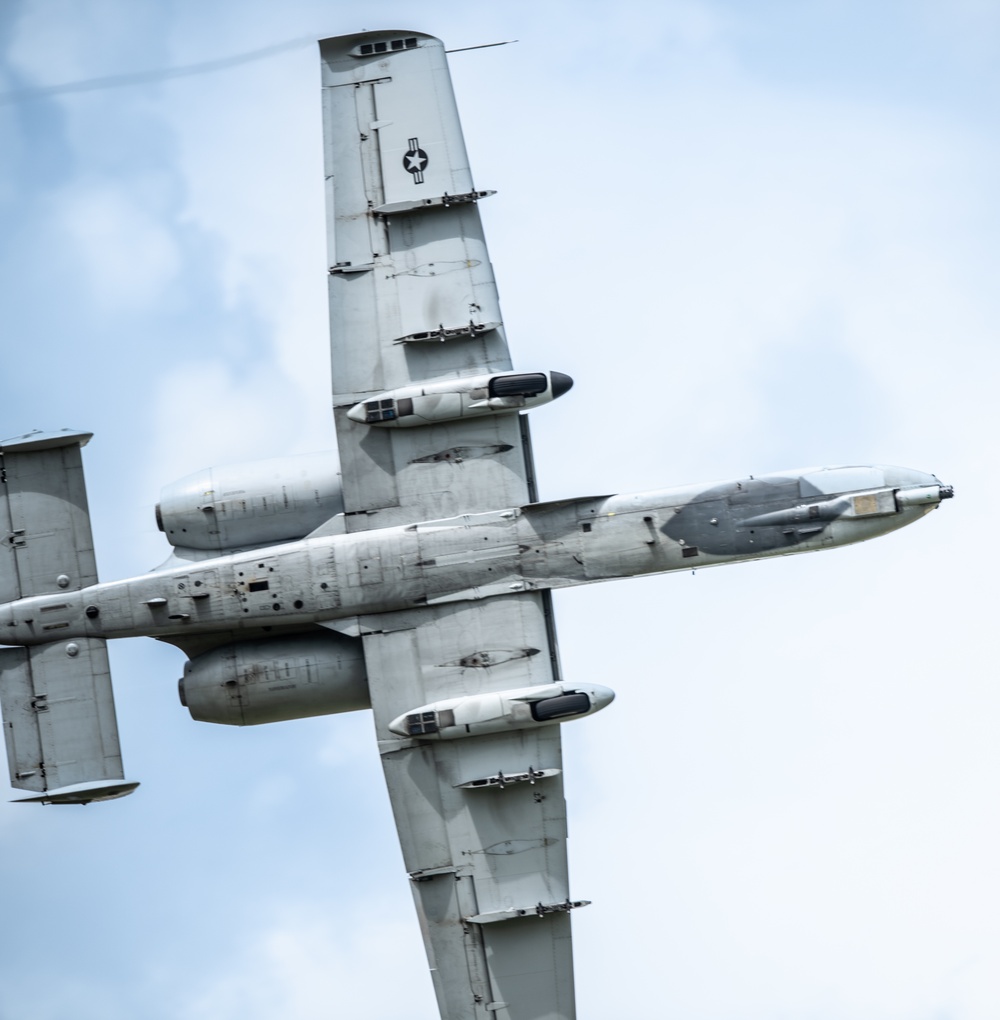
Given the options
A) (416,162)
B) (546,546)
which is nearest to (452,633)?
(546,546)

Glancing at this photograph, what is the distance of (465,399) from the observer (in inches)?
739

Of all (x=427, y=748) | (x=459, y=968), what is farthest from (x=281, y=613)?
(x=459, y=968)

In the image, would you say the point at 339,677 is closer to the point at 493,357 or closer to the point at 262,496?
the point at 262,496

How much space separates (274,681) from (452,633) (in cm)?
239

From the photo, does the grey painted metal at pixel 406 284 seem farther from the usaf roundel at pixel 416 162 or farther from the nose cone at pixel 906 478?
the nose cone at pixel 906 478

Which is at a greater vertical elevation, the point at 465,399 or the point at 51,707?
the point at 465,399

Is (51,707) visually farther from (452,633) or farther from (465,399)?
(465,399)

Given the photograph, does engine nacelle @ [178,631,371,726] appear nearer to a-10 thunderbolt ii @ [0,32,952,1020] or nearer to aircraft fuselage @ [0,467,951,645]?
a-10 thunderbolt ii @ [0,32,952,1020]

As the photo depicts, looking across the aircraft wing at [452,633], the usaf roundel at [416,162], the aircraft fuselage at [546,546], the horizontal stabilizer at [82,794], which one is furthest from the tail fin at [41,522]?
the usaf roundel at [416,162]

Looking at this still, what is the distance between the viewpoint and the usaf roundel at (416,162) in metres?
19.4

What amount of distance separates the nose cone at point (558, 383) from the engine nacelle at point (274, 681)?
4115mm

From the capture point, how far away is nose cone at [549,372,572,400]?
61.8 feet

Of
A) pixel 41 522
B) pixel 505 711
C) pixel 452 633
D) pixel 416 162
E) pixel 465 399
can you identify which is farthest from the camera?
pixel 416 162

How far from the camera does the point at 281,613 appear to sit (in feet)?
62.1
